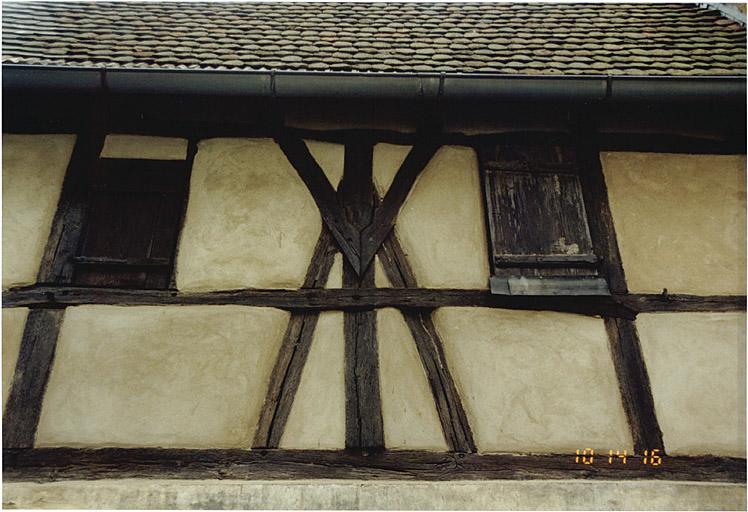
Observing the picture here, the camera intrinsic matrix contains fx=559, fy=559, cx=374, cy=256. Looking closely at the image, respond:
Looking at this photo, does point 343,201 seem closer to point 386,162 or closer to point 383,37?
point 386,162

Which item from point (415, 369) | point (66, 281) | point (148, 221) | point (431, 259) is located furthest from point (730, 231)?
point (66, 281)

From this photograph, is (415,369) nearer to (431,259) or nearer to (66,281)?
(431,259)

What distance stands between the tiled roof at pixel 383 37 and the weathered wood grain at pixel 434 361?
137 centimetres

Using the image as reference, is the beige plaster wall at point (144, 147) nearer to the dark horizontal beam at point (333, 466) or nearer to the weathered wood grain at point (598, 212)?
the dark horizontal beam at point (333, 466)

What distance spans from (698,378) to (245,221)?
9.30 feet

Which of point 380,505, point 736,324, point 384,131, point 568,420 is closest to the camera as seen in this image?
point 380,505

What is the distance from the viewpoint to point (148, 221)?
3.58 metres

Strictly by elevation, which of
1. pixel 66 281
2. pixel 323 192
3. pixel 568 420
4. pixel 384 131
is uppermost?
pixel 384 131

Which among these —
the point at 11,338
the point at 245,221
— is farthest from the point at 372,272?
the point at 11,338

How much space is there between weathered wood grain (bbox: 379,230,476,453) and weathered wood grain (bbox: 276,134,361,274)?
0.61ft

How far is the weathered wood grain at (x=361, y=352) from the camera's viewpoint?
3062 mm

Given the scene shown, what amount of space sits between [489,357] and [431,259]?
0.69 metres

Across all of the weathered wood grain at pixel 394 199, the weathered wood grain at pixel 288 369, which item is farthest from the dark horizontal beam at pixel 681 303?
the weathered wood grain at pixel 288 369

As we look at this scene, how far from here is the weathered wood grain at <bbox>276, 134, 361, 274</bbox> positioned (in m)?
3.45
